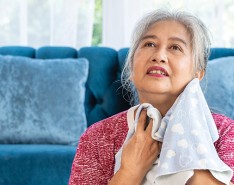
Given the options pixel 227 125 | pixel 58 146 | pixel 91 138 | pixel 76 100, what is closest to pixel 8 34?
pixel 76 100

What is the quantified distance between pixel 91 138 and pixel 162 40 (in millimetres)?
361

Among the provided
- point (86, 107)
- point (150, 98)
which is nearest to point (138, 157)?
point (150, 98)

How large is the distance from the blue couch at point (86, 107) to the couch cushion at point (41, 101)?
81mm

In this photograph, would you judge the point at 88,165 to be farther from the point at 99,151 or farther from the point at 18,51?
the point at 18,51

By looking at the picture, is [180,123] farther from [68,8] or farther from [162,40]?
[68,8]

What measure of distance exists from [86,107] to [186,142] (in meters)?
1.39

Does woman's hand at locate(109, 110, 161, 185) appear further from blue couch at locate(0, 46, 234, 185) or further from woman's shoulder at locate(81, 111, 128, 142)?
blue couch at locate(0, 46, 234, 185)

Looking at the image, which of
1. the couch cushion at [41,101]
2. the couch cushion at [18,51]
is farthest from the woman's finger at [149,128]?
the couch cushion at [18,51]

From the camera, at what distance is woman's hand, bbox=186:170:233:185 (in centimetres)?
101

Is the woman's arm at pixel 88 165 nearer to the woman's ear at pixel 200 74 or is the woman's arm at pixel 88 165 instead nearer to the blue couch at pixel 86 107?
the woman's ear at pixel 200 74

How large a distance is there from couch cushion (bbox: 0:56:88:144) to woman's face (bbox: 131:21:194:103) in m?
0.98

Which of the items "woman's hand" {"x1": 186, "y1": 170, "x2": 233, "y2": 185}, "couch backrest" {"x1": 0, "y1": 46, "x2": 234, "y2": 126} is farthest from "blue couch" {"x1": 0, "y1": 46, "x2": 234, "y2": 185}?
"woman's hand" {"x1": 186, "y1": 170, "x2": 233, "y2": 185}

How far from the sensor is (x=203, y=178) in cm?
101

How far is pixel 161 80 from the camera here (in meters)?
1.20
